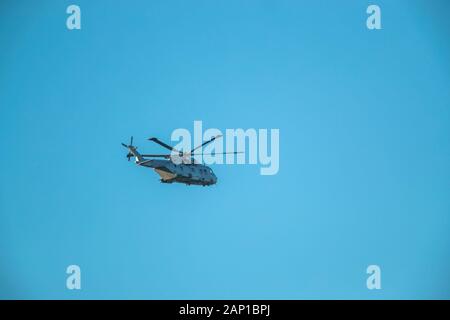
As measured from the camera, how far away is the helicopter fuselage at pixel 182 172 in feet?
224

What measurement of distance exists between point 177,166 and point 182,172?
2.15ft

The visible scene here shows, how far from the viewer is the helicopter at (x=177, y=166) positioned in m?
68.2

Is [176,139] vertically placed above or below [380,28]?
below

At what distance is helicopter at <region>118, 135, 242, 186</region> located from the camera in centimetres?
6819

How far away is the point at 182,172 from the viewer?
7019 centimetres

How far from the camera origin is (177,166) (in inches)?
2751

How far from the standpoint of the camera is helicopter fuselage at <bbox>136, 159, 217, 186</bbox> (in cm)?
6819
